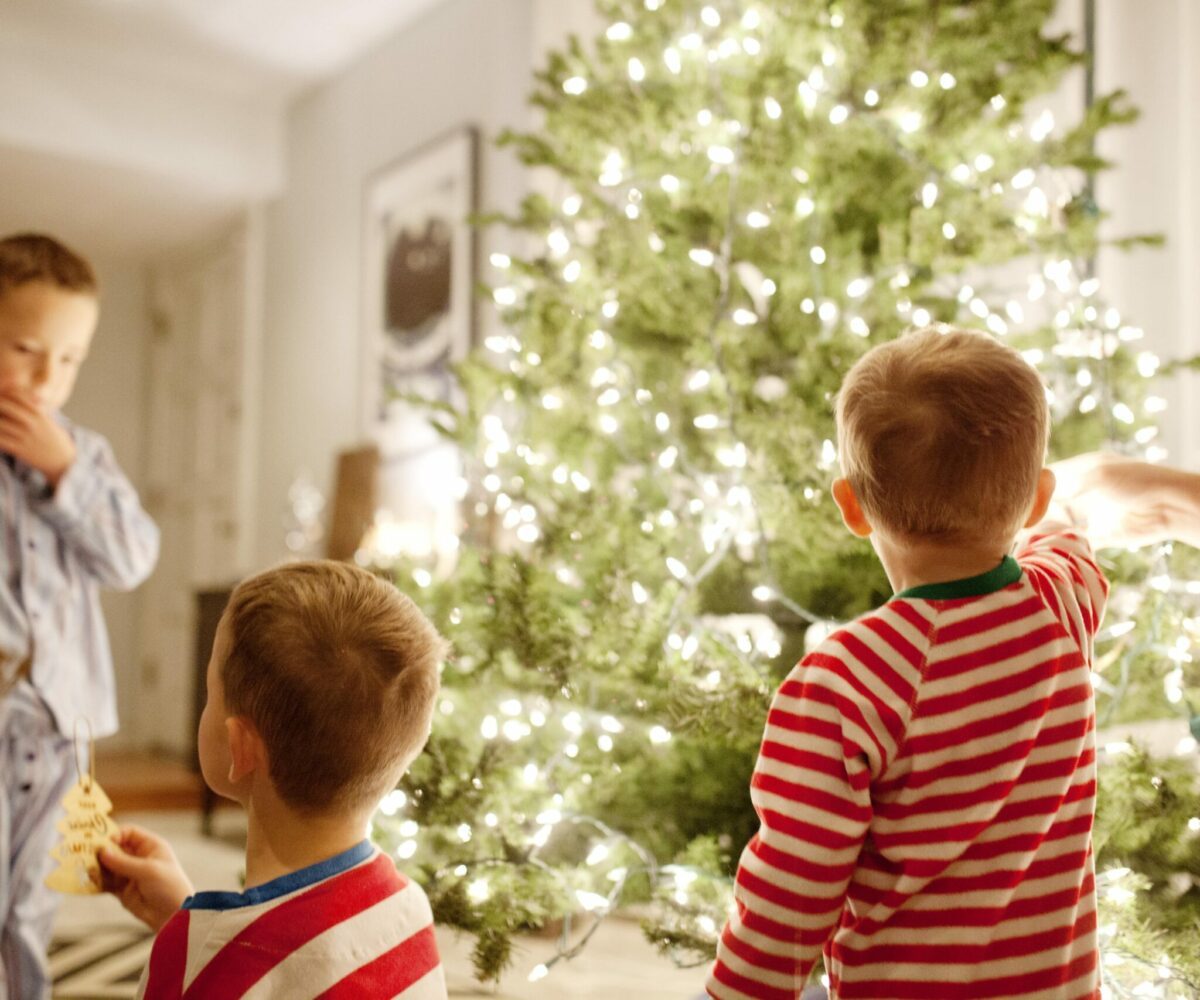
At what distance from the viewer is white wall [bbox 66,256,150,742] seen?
6.86 metres

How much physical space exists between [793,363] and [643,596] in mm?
513

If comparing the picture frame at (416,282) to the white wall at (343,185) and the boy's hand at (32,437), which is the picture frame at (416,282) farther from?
the boy's hand at (32,437)

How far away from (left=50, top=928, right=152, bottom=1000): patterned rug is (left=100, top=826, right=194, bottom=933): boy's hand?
1284mm

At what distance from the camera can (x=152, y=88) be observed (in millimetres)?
5570

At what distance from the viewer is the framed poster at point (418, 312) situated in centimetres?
438

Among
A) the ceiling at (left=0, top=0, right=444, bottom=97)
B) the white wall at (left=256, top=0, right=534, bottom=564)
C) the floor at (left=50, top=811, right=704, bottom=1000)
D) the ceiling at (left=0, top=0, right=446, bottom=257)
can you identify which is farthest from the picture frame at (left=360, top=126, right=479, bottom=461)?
the floor at (left=50, top=811, right=704, bottom=1000)

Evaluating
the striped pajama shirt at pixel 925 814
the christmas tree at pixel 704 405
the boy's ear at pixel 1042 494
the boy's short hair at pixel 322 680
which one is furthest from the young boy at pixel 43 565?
the boy's ear at pixel 1042 494

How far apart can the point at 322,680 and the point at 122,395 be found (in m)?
6.70

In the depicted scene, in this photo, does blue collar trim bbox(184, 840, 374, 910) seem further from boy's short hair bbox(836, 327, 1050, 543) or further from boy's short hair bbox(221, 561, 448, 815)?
boy's short hair bbox(836, 327, 1050, 543)

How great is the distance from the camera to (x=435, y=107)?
4.76 meters

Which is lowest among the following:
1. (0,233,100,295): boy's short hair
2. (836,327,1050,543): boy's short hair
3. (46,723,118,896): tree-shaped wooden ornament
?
(46,723,118,896): tree-shaped wooden ornament

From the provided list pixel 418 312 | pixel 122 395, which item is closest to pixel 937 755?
pixel 418 312

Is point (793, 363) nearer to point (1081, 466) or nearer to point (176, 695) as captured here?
point (1081, 466)

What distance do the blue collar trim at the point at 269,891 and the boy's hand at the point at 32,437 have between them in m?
1.03
